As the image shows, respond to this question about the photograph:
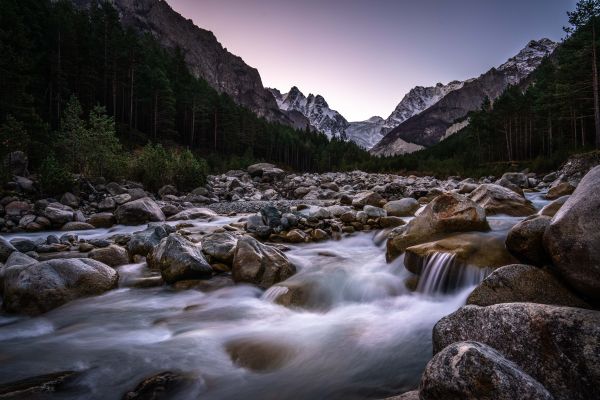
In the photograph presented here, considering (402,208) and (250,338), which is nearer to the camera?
(250,338)

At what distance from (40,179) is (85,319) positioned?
11912 millimetres

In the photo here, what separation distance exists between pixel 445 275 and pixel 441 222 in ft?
5.63

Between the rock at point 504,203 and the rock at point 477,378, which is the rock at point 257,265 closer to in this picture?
the rock at point 477,378

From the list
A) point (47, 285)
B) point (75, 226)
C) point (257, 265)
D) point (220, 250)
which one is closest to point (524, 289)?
point (257, 265)

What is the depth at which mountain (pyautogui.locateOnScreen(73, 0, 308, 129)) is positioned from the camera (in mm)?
140625

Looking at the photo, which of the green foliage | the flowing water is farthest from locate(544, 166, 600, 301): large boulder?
the green foliage

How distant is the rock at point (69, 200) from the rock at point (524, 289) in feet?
49.8

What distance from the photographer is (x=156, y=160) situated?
786 inches

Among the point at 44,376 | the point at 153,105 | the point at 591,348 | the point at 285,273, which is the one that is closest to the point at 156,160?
the point at 285,273

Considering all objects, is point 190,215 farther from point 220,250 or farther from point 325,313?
point 325,313

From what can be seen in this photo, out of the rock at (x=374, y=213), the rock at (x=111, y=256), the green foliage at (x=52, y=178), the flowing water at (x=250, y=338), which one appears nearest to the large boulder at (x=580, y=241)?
the flowing water at (x=250, y=338)

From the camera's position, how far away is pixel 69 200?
543 inches

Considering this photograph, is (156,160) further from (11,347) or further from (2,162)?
(11,347)

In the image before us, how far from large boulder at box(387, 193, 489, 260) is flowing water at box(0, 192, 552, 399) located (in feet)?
1.67
